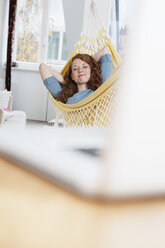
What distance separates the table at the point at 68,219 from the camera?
25 cm

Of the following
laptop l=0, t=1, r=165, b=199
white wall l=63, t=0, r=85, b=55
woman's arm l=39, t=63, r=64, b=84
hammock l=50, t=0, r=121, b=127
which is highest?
white wall l=63, t=0, r=85, b=55

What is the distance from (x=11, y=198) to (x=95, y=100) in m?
1.57

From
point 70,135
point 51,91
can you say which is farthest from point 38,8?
point 70,135

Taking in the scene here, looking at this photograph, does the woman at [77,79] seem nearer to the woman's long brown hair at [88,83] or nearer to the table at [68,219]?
the woman's long brown hair at [88,83]

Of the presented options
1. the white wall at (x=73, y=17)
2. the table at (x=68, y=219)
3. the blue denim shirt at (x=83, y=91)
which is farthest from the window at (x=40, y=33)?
the table at (x=68, y=219)

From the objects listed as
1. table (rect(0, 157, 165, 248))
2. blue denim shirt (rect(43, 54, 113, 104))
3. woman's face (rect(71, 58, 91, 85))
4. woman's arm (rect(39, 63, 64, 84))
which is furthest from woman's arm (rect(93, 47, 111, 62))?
table (rect(0, 157, 165, 248))

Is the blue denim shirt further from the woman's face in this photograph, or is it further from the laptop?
the laptop

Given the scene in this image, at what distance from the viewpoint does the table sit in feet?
0.81

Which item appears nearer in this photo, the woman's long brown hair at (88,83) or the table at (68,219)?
the table at (68,219)

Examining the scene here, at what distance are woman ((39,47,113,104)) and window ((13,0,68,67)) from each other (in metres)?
2.53

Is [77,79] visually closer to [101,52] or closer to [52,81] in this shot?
[52,81]

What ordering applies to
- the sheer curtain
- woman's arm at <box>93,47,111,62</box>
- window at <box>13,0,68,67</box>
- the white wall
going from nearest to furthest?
woman's arm at <box>93,47,111,62</box>, the white wall, the sheer curtain, window at <box>13,0,68,67</box>

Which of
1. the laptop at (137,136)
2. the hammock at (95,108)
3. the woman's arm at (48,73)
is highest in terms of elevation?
the laptop at (137,136)

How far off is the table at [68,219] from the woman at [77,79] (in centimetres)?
189
